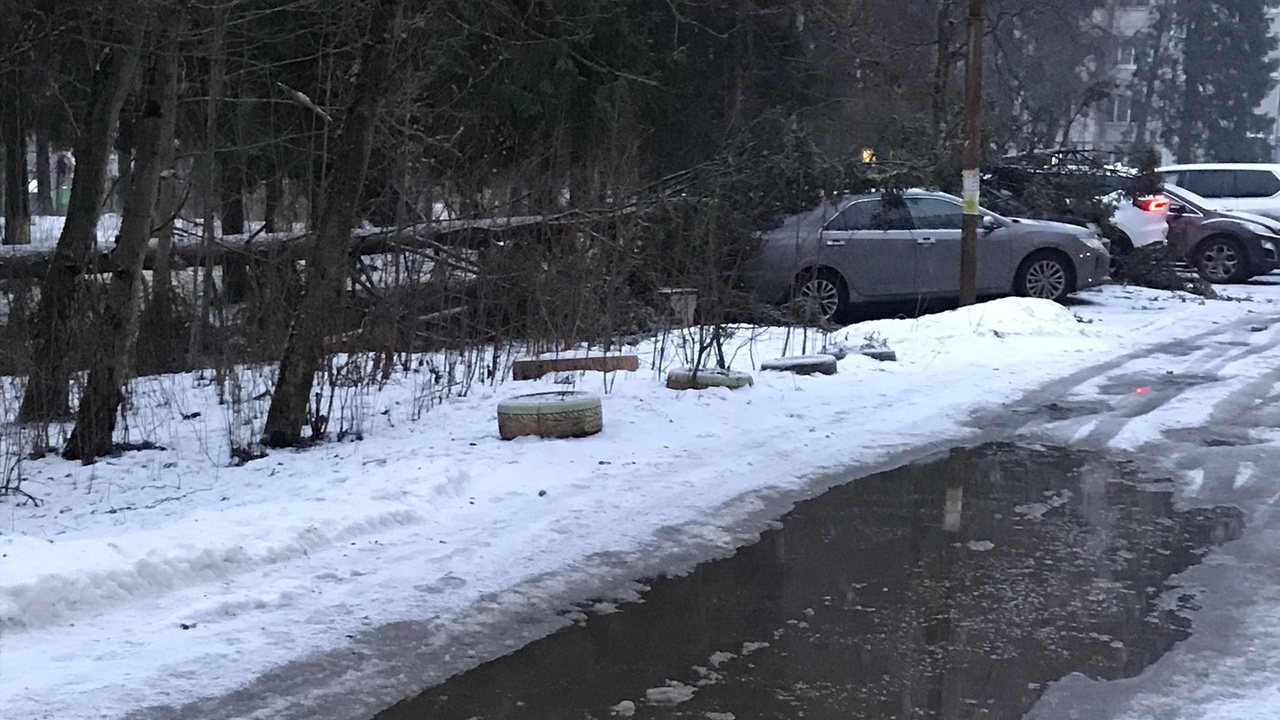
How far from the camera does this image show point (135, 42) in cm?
970

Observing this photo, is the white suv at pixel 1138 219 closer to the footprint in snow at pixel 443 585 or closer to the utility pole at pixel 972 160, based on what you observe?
the utility pole at pixel 972 160

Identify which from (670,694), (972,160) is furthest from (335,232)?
(972,160)

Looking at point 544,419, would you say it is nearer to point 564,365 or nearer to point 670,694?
point 564,365

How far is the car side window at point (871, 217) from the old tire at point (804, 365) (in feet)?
18.4

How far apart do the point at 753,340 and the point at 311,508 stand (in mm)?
6861

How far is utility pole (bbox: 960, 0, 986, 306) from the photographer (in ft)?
51.2

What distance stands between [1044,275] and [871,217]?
2.40 m

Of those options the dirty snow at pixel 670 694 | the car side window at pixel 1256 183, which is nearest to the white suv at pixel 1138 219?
the car side window at pixel 1256 183

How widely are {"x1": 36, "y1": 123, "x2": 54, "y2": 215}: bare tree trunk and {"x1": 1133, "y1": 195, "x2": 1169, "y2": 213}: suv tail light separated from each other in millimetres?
17170

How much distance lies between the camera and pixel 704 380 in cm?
1079

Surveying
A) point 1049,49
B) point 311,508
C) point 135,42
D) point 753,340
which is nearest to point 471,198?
point 753,340

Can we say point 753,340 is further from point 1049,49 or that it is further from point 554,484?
point 1049,49

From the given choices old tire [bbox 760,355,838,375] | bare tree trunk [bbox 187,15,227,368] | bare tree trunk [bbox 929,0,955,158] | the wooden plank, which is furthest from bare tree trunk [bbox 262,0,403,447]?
bare tree trunk [bbox 929,0,955,158]

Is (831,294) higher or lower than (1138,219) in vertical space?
lower
